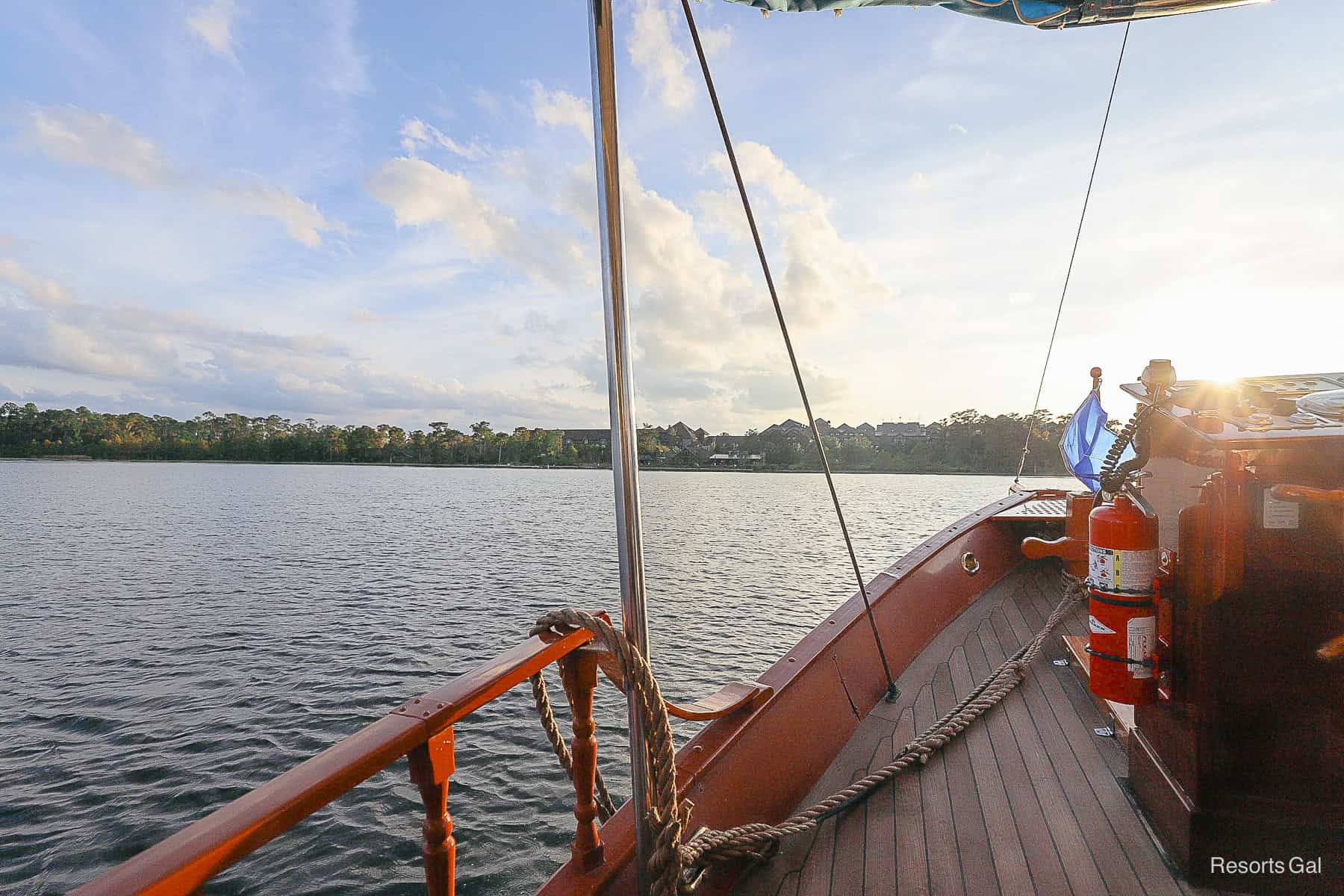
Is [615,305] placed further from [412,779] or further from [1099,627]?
[1099,627]

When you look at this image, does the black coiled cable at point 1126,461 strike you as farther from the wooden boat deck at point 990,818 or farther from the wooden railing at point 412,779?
the wooden railing at point 412,779

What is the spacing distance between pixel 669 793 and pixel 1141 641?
39.9 inches

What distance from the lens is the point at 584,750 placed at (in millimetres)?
→ 1310

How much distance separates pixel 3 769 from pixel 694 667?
5.12m

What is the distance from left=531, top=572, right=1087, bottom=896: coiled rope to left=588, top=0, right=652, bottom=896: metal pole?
8 cm

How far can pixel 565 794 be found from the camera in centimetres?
441

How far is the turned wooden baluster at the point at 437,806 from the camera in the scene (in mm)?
1016

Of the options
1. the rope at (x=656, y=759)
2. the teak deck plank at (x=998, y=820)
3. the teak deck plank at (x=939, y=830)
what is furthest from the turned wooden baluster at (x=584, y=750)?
the teak deck plank at (x=998, y=820)

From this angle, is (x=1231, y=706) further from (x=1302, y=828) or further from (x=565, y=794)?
(x=565, y=794)

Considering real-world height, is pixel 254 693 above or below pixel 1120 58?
below

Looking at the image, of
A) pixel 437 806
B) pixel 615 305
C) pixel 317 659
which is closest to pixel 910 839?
pixel 437 806

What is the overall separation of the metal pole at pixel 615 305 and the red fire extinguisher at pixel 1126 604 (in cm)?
100

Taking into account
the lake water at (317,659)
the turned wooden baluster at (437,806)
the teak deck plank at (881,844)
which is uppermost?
the turned wooden baluster at (437,806)

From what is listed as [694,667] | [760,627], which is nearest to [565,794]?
[694,667]
